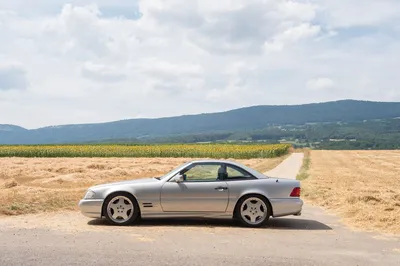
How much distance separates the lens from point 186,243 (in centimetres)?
923

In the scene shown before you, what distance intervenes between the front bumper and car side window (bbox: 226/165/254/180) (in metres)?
2.85

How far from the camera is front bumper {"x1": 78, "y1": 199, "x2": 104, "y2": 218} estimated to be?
11.3 metres

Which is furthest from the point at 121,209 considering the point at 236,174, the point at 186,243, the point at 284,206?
the point at 284,206

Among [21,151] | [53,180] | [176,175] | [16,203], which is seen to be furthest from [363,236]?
[21,151]

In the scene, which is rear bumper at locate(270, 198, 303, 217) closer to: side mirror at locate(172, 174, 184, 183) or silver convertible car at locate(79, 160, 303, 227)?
silver convertible car at locate(79, 160, 303, 227)

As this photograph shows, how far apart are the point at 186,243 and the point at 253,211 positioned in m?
2.55

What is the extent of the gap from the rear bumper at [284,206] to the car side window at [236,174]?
79 centimetres

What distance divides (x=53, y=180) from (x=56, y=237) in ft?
52.3

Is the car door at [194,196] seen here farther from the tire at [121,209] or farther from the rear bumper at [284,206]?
the rear bumper at [284,206]

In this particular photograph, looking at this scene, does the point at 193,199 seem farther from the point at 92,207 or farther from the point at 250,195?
the point at 92,207

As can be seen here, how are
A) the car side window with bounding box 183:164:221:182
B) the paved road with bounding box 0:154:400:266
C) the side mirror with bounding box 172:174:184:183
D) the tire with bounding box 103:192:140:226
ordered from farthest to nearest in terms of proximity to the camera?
the car side window with bounding box 183:164:221:182
the side mirror with bounding box 172:174:184:183
the tire with bounding box 103:192:140:226
the paved road with bounding box 0:154:400:266

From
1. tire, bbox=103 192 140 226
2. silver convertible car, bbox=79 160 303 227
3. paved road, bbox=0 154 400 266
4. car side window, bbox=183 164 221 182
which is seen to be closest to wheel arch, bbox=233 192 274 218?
silver convertible car, bbox=79 160 303 227

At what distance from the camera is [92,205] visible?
11320 millimetres

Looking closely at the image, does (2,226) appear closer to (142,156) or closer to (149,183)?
(149,183)
